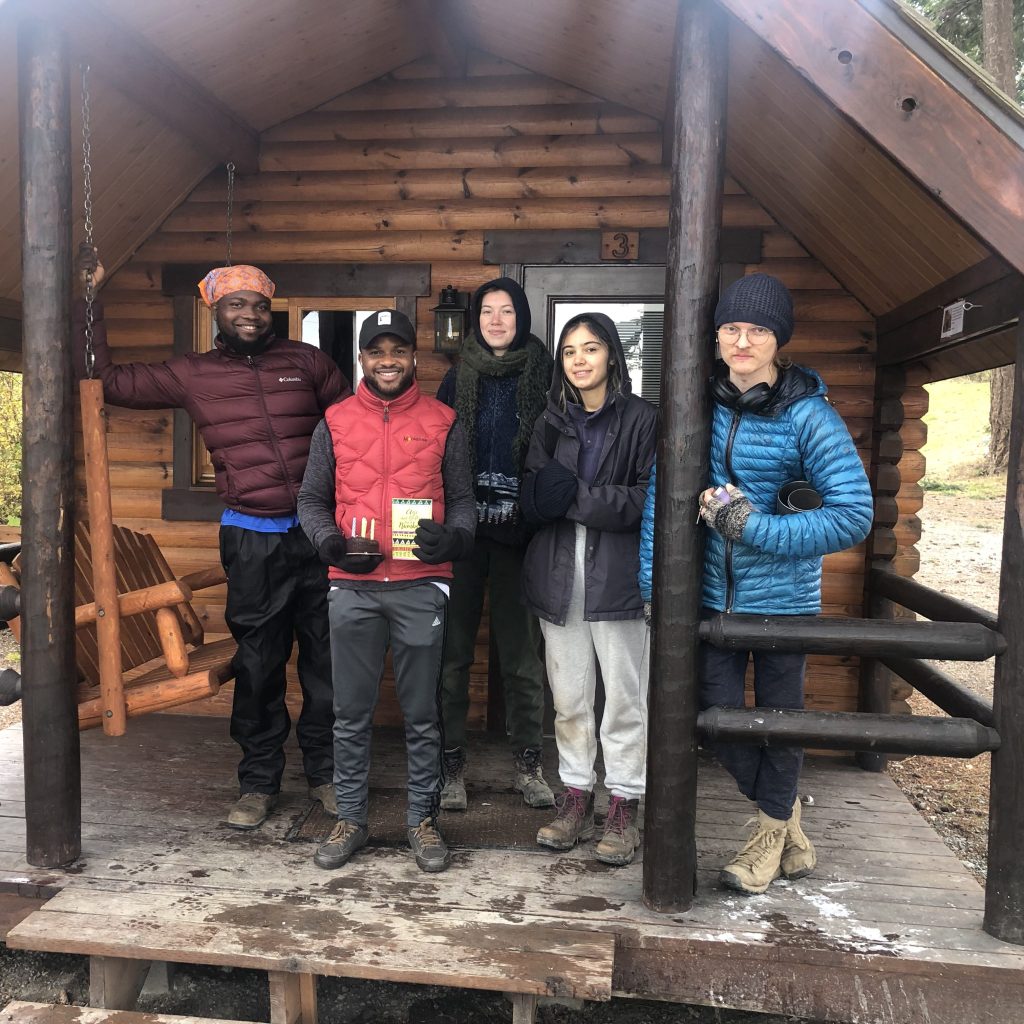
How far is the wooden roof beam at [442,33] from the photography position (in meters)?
4.04

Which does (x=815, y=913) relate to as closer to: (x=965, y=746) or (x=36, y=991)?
(x=965, y=746)

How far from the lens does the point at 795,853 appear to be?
3.18 m

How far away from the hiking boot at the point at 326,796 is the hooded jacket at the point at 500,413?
3.90 feet

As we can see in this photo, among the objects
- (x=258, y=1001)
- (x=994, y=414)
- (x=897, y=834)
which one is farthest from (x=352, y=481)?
(x=994, y=414)

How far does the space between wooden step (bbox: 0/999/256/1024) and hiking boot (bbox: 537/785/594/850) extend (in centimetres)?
119

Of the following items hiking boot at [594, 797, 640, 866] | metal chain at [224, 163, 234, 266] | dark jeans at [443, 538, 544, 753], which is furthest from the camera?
metal chain at [224, 163, 234, 266]

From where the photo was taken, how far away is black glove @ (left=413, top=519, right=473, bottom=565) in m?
3.00

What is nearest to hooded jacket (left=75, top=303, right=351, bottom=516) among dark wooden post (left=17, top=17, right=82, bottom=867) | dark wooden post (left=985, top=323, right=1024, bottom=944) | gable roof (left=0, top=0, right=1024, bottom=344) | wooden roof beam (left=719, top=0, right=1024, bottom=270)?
dark wooden post (left=17, top=17, right=82, bottom=867)

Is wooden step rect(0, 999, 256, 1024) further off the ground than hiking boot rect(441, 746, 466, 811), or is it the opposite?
hiking boot rect(441, 746, 466, 811)

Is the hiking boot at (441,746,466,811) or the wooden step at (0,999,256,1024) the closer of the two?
the wooden step at (0,999,256,1024)

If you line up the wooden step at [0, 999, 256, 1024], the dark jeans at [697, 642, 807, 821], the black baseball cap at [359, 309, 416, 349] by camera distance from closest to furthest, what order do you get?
1. the wooden step at [0, 999, 256, 1024]
2. the dark jeans at [697, 642, 807, 821]
3. the black baseball cap at [359, 309, 416, 349]

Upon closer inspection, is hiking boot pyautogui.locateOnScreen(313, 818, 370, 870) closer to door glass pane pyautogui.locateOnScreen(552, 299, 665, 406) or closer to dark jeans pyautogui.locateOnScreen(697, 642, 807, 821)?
dark jeans pyautogui.locateOnScreen(697, 642, 807, 821)

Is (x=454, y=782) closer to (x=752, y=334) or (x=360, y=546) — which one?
(x=360, y=546)

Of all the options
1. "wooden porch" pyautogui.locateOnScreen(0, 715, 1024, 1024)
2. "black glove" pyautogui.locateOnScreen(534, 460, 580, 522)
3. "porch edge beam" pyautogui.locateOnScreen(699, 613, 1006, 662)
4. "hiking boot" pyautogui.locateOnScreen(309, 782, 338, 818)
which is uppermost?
"black glove" pyautogui.locateOnScreen(534, 460, 580, 522)
